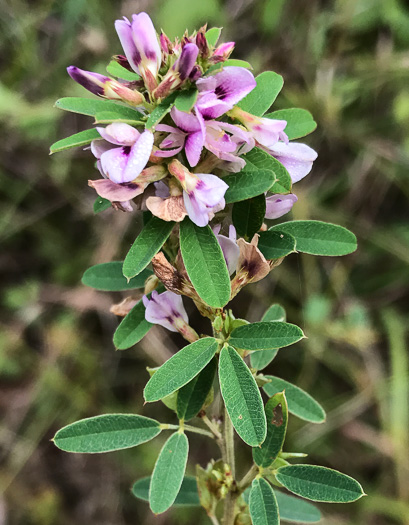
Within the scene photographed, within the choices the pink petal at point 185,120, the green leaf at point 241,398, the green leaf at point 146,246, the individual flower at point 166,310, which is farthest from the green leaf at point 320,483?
the pink petal at point 185,120

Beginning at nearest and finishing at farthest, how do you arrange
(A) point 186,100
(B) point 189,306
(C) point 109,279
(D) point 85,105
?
(A) point 186,100, (D) point 85,105, (C) point 109,279, (B) point 189,306

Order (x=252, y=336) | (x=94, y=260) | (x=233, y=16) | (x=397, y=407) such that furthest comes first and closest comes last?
(x=233, y=16) → (x=94, y=260) → (x=397, y=407) → (x=252, y=336)

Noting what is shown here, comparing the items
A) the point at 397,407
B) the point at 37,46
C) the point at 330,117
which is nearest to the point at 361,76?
the point at 330,117

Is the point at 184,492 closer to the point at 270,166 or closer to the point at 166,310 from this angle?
the point at 166,310

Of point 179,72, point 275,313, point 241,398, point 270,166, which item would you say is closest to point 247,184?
point 270,166

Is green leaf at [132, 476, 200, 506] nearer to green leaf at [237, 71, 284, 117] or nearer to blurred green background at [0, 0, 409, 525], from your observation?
green leaf at [237, 71, 284, 117]

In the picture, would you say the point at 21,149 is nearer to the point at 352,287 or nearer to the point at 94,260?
the point at 94,260

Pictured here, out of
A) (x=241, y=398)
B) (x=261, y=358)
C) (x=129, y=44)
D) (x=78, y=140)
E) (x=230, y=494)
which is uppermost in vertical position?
(x=129, y=44)

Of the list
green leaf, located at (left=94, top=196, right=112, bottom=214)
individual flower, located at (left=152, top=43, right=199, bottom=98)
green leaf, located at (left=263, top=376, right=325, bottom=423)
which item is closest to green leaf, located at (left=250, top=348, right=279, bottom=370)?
green leaf, located at (left=263, top=376, right=325, bottom=423)
